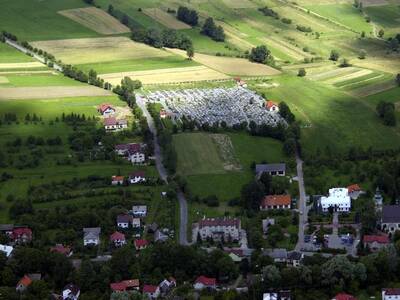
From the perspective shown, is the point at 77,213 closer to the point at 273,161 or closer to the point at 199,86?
the point at 273,161

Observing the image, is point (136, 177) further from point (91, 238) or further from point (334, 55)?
point (334, 55)

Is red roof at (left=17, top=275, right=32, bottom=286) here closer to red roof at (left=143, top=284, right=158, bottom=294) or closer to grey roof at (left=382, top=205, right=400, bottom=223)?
red roof at (left=143, top=284, right=158, bottom=294)

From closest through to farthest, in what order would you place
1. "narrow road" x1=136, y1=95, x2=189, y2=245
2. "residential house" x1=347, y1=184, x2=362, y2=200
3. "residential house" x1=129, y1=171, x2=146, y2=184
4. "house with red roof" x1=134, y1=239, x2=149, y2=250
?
"house with red roof" x1=134, y1=239, x2=149, y2=250, "narrow road" x1=136, y1=95, x2=189, y2=245, "residential house" x1=347, y1=184, x2=362, y2=200, "residential house" x1=129, y1=171, x2=146, y2=184

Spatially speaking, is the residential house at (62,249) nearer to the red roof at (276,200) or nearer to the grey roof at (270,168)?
the red roof at (276,200)

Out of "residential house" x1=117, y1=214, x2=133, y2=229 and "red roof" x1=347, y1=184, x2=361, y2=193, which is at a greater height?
"red roof" x1=347, y1=184, x2=361, y2=193

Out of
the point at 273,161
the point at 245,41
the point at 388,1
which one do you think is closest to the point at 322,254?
the point at 273,161

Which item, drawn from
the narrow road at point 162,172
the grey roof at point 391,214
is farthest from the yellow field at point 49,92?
the grey roof at point 391,214

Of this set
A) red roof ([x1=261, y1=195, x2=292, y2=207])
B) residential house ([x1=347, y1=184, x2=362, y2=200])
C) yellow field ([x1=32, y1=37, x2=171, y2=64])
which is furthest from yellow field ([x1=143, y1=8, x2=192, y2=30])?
red roof ([x1=261, y1=195, x2=292, y2=207])
